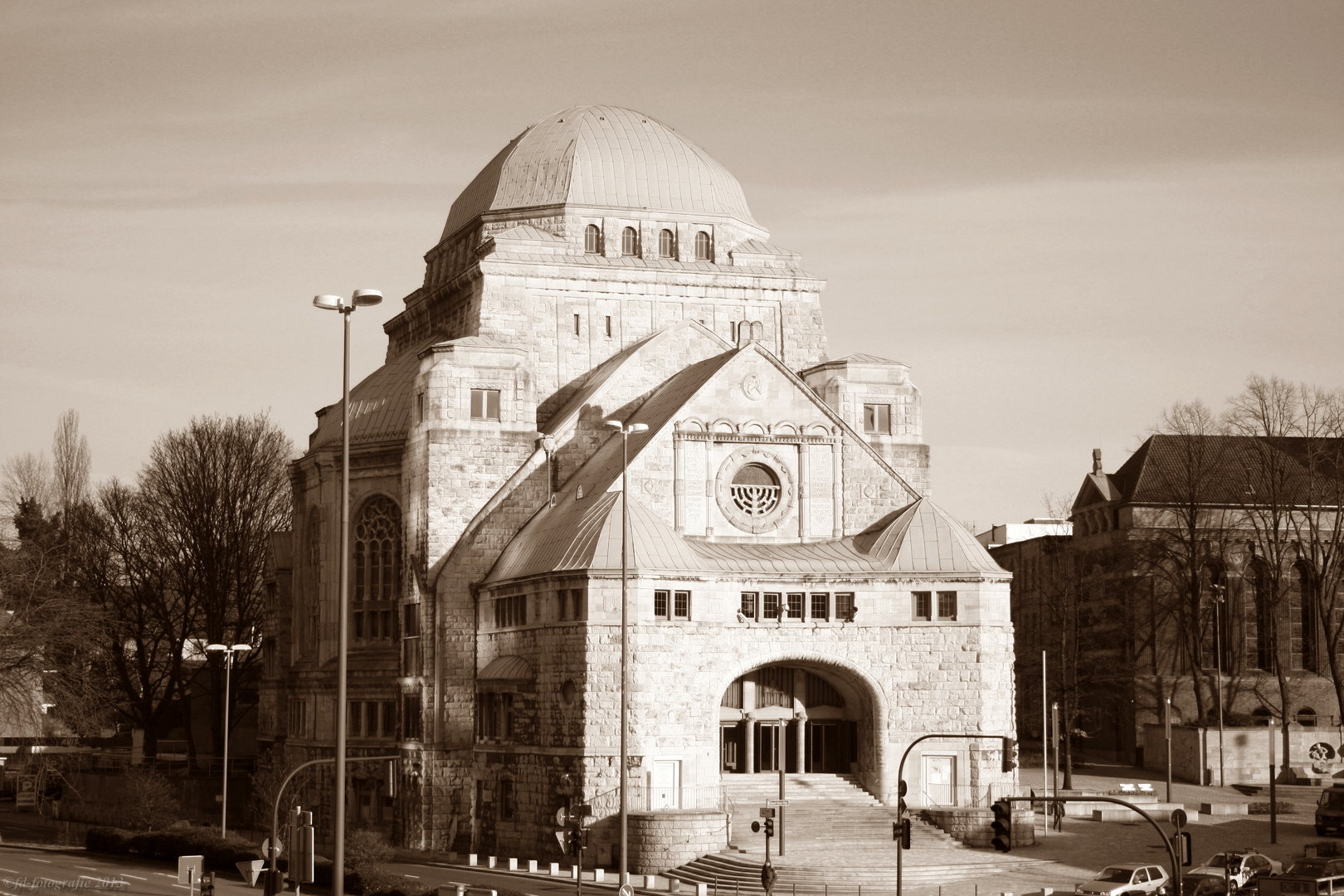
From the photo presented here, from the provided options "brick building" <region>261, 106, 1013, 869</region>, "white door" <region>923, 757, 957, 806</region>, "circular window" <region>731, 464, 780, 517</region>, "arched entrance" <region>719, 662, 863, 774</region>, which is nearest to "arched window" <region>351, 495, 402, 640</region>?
"brick building" <region>261, 106, 1013, 869</region>

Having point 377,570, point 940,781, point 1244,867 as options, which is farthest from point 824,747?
point 377,570

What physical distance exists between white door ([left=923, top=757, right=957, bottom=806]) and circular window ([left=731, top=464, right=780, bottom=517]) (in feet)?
33.7

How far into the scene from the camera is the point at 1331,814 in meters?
63.4

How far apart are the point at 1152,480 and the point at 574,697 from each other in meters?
42.8

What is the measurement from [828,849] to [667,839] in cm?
480

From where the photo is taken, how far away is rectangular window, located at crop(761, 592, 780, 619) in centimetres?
6181

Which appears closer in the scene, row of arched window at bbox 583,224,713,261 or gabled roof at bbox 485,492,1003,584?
gabled roof at bbox 485,492,1003,584

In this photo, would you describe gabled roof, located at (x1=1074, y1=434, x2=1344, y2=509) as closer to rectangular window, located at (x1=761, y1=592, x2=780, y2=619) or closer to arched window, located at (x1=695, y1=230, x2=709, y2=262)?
arched window, located at (x1=695, y1=230, x2=709, y2=262)

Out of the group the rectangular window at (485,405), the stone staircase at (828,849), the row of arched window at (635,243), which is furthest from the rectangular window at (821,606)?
the row of arched window at (635,243)

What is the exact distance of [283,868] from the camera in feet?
159

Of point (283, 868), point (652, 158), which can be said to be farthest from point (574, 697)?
point (652, 158)

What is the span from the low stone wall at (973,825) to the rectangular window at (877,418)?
15.9 meters

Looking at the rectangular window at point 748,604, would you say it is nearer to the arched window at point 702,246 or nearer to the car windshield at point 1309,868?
the car windshield at point 1309,868

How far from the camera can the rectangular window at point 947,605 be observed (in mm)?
62625
